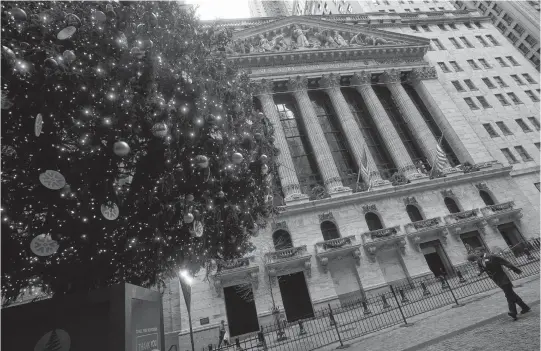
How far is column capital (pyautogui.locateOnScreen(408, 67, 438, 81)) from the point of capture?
36312 millimetres

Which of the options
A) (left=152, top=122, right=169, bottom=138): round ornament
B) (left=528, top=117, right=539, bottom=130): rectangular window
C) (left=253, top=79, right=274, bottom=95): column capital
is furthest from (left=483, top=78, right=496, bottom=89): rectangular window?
(left=152, top=122, right=169, bottom=138): round ornament

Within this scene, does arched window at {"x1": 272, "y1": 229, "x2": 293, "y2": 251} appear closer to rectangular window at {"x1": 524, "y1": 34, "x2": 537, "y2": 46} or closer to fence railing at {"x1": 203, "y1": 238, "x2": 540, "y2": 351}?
fence railing at {"x1": 203, "y1": 238, "x2": 540, "y2": 351}

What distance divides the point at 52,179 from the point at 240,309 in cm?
1909

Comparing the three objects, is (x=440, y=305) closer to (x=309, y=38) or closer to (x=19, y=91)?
(x=19, y=91)

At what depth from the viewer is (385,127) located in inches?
1226

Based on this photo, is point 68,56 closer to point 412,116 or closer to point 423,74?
point 412,116

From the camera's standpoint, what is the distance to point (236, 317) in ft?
68.2

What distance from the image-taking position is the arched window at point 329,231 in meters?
24.6

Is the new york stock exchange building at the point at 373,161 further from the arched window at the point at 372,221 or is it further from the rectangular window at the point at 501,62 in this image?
the rectangular window at the point at 501,62

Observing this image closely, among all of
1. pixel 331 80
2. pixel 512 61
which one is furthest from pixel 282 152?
pixel 512 61

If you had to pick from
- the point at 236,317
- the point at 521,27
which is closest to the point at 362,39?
the point at 236,317

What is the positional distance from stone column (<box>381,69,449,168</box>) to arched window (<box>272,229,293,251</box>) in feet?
57.6

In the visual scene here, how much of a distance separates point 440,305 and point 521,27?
71.8m

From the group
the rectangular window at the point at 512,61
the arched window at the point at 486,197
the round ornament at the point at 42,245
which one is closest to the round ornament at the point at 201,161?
the round ornament at the point at 42,245
